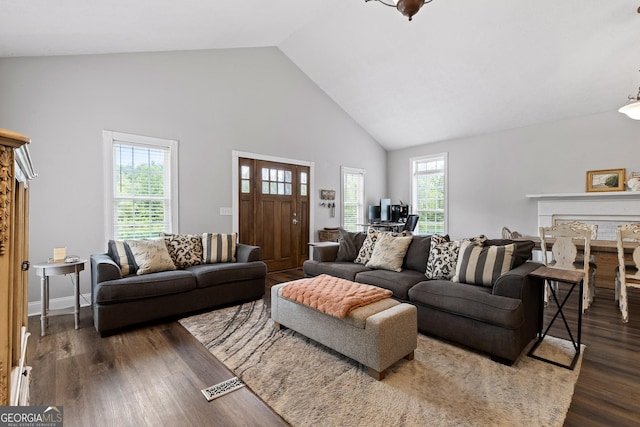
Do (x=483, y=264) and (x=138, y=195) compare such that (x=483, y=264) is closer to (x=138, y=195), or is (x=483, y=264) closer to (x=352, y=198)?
(x=138, y=195)

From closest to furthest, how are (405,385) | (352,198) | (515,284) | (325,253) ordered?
(405,385), (515,284), (325,253), (352,198)

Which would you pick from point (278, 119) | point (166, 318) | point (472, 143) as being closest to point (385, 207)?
point (472, 143)

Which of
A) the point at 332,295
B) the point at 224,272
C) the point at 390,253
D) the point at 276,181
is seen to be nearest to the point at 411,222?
the point at 276,181

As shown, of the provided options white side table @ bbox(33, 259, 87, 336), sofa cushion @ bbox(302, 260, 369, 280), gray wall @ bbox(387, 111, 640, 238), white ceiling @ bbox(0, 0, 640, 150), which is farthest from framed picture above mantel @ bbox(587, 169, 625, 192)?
white side table @ bbox(33, 259, 87, 336)

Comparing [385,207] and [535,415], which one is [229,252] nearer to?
[535,415]

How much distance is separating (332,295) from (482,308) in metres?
1.16

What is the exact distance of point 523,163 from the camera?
219 inches

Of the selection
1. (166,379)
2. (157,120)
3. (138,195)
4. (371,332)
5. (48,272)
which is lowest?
(166,379)

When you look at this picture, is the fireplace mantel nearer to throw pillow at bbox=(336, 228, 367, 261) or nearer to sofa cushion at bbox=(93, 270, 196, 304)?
throw pillow at bbox=(336, 228, 367, 261)

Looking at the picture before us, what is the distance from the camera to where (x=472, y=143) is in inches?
245

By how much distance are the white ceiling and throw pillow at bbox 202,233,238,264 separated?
252cm

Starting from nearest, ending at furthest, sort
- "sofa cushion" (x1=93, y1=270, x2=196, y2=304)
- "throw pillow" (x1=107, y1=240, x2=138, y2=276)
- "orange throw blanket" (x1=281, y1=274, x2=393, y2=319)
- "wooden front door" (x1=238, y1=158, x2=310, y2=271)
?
"orange throw blanket" (x1=281, y1=274, x2=393, y2=319) < "sofa cushion" (x1=93, y1=270, x2=196, y2=304) < "throw pillow" (x1=107, y1=240, x2=138, y2=276) < "wooden front door" (x1=238, y1=158, x2=310, y2=271)

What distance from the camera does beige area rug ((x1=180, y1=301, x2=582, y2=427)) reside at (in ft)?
5.63

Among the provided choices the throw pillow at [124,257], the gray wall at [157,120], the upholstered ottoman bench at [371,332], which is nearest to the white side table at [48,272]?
the throw pillow at [124,257]
